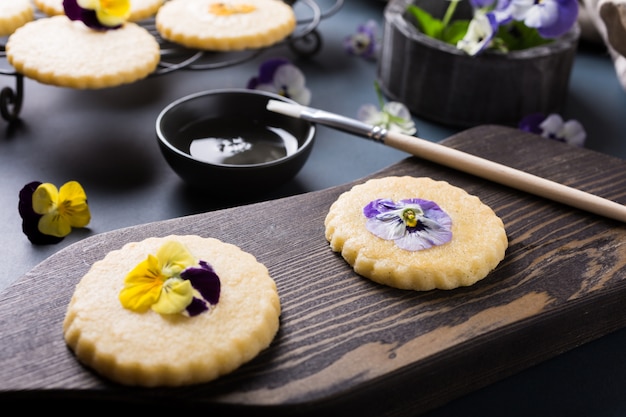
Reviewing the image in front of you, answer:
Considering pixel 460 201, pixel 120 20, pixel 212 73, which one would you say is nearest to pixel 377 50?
pixel 212 73

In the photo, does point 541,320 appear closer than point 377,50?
Yes

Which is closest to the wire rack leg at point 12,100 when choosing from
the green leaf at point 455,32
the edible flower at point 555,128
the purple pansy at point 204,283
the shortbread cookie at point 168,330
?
the shortbread cookie at point 168,330

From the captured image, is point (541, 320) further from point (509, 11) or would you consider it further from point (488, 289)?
point (509, 11)

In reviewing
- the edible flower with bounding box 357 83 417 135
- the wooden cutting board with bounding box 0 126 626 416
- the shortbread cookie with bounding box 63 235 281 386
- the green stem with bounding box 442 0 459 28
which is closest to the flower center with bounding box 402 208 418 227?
the wooden cutting board with bounding box 0 126 626 416

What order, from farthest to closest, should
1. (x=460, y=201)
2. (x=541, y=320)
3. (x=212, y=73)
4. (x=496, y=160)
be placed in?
1. (x=212, y=73)
2. (x=496, y=160)
3. (x=460, y=201)
4. (x=541, y=320)

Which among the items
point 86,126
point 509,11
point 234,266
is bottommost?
point 86,126

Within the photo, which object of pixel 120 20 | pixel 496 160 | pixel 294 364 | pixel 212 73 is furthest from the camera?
pixel 212 73

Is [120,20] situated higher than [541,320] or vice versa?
[120,20]

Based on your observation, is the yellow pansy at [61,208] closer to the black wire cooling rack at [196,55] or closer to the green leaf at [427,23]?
the black wire cooling rack at [196,55]

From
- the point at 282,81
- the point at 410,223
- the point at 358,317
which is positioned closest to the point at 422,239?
the point at 410,223
